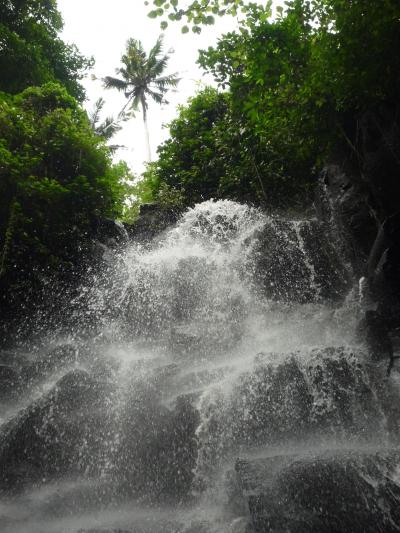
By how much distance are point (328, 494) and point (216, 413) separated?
204 centimetres

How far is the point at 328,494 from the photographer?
389 cm

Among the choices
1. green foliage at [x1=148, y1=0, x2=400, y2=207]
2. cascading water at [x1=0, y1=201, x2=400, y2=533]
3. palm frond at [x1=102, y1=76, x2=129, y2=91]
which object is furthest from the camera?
palm frond at [x1=102, y1=76, x2=129, y2=91]

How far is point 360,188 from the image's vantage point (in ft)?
26.0

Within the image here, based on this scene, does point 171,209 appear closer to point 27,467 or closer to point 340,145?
point 340,145

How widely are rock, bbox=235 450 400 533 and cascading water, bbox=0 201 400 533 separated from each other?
0.04ft

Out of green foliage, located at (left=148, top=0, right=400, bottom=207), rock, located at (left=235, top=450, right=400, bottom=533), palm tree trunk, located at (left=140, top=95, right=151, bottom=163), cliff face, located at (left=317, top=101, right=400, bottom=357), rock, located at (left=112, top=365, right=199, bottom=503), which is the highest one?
palm tree trunk, located at (left=140, top=95, right=151, bottom=163)

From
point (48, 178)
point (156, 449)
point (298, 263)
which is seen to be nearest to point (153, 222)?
point (48, 178)

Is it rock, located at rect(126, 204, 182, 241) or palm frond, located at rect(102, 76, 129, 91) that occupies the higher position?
palm frond, located at rect(102, 76, 129, 91)

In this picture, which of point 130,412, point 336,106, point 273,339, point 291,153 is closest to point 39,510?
point 130,412

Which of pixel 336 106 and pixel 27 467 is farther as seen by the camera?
pixel 336 106

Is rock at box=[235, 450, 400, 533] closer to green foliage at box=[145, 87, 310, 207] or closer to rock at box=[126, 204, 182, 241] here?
green foliage at box=[145, 87, 310, 207]

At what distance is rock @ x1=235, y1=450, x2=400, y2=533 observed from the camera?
3672 mm

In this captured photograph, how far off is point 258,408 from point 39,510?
328 centimetres

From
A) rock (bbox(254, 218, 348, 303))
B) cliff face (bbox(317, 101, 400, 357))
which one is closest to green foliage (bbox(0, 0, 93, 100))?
rock (bbox(254, 218, 348, 303))
